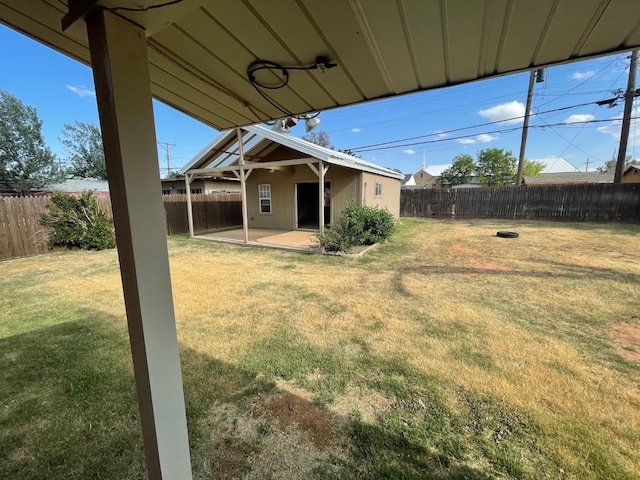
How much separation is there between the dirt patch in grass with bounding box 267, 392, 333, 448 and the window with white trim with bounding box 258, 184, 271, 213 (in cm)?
1065

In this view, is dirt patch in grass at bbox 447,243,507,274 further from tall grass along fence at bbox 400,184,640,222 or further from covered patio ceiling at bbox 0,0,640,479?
tall grass along fence at bbox 400,184,640,222

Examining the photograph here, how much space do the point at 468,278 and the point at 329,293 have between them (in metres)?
2.71

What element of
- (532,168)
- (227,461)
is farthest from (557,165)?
(227,461)

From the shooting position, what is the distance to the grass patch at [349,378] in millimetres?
1726

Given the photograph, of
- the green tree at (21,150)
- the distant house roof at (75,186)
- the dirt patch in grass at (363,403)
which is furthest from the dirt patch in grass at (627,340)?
the green tree at (21,150)

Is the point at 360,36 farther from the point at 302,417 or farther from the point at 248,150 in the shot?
the point at 248,150

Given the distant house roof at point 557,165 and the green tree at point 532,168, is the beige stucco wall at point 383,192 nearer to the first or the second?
the green tree at point 532,168

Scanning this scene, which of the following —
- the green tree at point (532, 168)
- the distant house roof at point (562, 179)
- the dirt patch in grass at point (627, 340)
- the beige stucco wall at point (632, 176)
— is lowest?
the dirt patch in grass at point (627, 340)

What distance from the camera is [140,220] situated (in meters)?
0.96

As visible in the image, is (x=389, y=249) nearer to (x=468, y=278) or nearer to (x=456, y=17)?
(x=468, y=278)

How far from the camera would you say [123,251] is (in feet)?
3.20

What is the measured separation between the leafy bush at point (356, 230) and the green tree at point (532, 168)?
59.4 metres

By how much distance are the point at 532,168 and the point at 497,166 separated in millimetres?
14123

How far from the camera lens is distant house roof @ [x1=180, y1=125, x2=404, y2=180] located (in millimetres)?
8758
